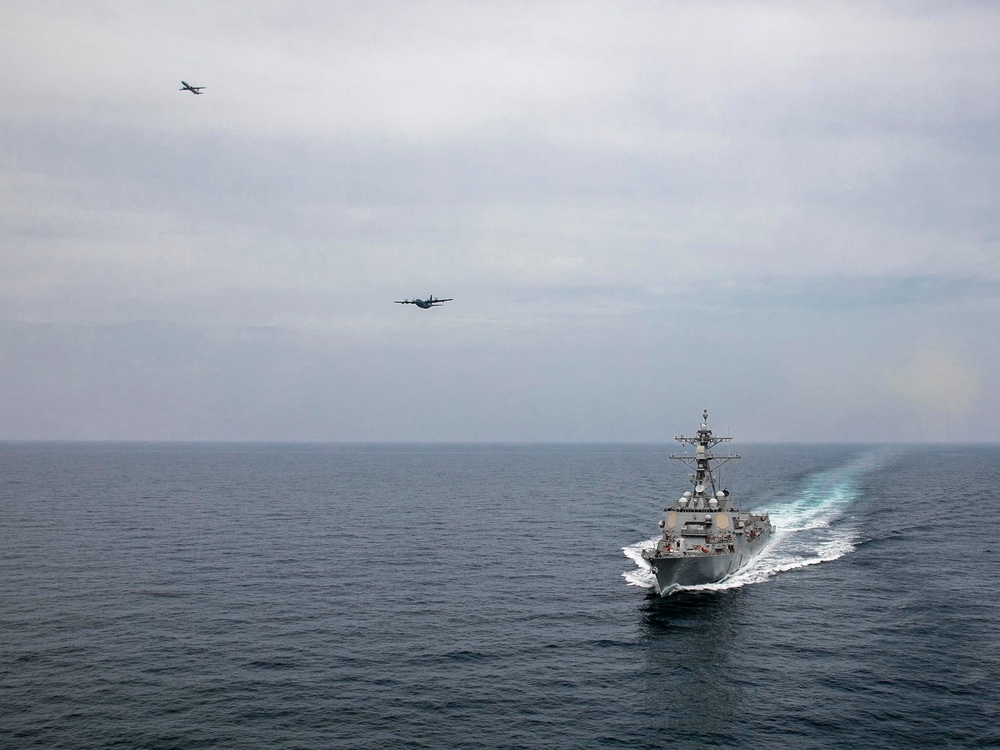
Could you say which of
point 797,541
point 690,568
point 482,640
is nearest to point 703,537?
point 690,568

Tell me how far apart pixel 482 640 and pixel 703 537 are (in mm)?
36720

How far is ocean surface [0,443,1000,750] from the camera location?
147ft

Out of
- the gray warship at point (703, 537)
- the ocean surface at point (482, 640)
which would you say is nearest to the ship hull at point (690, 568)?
the gray warship at point (703, 537)

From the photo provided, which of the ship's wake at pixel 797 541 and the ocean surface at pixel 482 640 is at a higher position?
the ship's wake at pixel 797 541

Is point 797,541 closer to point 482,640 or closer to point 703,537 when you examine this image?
point 703,537

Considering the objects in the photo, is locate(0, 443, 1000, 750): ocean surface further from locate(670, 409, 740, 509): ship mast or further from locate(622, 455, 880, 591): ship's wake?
locate(670, 409, 740, 509): ship mast

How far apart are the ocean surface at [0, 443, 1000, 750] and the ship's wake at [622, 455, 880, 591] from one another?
0.76m

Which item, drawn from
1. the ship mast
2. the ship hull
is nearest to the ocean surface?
the ship hull

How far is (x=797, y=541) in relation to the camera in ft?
347

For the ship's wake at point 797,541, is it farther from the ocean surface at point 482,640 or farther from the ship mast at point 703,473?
the ship mast at point 703,473

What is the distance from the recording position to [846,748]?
42.3 m

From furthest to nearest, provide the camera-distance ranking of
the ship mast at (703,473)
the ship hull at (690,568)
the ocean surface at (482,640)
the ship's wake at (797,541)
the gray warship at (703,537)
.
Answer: the ship mast at (703,473)
the ship's wake at (797,541)
the gray warship at (703,537)
the ship hull at (690,568)
the ocean surface at (482,640)

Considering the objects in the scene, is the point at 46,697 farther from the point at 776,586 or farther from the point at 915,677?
the point at 776,586

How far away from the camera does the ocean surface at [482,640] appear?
4481 centimetres
